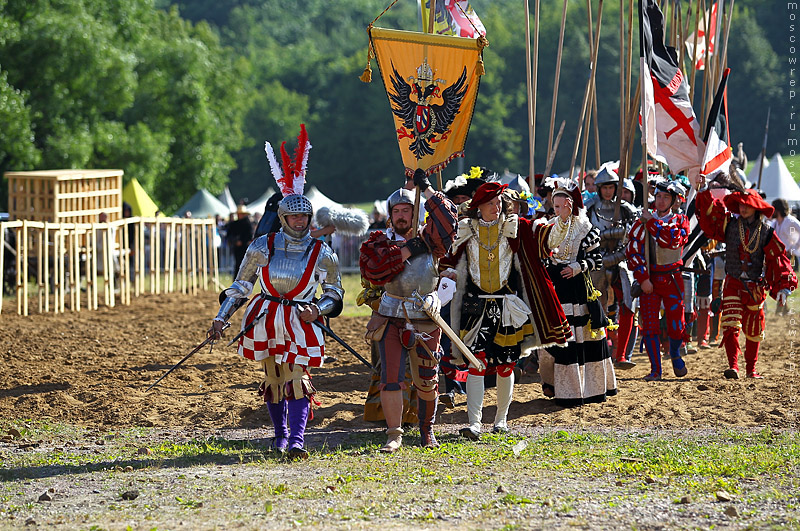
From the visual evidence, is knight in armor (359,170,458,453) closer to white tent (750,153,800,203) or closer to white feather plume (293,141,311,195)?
white feather plume (293,141,311,195)

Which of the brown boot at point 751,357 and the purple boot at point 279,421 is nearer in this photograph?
the purple boot at point 279,421

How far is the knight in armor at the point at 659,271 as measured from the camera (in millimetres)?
10312

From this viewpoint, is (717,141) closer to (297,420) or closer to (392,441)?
(392,441)

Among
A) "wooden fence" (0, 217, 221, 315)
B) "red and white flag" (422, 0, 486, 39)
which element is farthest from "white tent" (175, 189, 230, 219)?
"red and white flag" (422, 0, 486, 39)

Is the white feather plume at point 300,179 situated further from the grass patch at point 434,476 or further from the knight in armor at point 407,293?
the grass patch at point 434,476

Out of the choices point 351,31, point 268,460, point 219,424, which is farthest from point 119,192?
point 351,31

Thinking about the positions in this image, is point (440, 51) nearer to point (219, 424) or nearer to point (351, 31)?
point (219, 424)

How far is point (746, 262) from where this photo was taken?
9977mm

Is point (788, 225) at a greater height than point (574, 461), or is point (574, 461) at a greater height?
point (788, 225)

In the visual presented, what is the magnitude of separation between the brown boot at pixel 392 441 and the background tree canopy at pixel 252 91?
820 inches

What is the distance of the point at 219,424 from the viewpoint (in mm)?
8672

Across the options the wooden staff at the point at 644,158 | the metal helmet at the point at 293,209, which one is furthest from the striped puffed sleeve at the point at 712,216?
the metal helmet at the point at 293,209

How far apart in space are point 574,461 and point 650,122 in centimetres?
456

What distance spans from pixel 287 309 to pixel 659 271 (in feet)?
14.1
